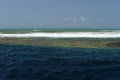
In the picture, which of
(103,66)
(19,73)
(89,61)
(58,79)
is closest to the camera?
(58,79)

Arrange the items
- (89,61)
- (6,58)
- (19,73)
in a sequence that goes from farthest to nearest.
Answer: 1. (6,58)
2. (89,61)
3. (19,73)

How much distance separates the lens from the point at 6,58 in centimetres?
1734

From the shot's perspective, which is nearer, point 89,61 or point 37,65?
point 37,65

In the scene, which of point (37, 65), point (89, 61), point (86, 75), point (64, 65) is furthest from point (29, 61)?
point (86, 75)

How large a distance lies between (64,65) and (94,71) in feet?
6.91

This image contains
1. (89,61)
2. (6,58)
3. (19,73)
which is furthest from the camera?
(6,58)

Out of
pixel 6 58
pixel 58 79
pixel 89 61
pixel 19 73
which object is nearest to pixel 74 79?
pixel 58 79

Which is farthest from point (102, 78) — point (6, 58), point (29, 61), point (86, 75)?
point (6, 58)

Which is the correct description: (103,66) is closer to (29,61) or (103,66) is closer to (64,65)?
(64,65)

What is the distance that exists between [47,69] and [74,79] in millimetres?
2292

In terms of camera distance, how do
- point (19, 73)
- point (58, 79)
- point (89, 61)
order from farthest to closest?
point (89, 61)
point (19, 73)
point (58, 79)

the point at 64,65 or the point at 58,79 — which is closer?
the point at 58,79

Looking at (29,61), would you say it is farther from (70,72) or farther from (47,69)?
(70,72)

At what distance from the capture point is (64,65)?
1469cm
